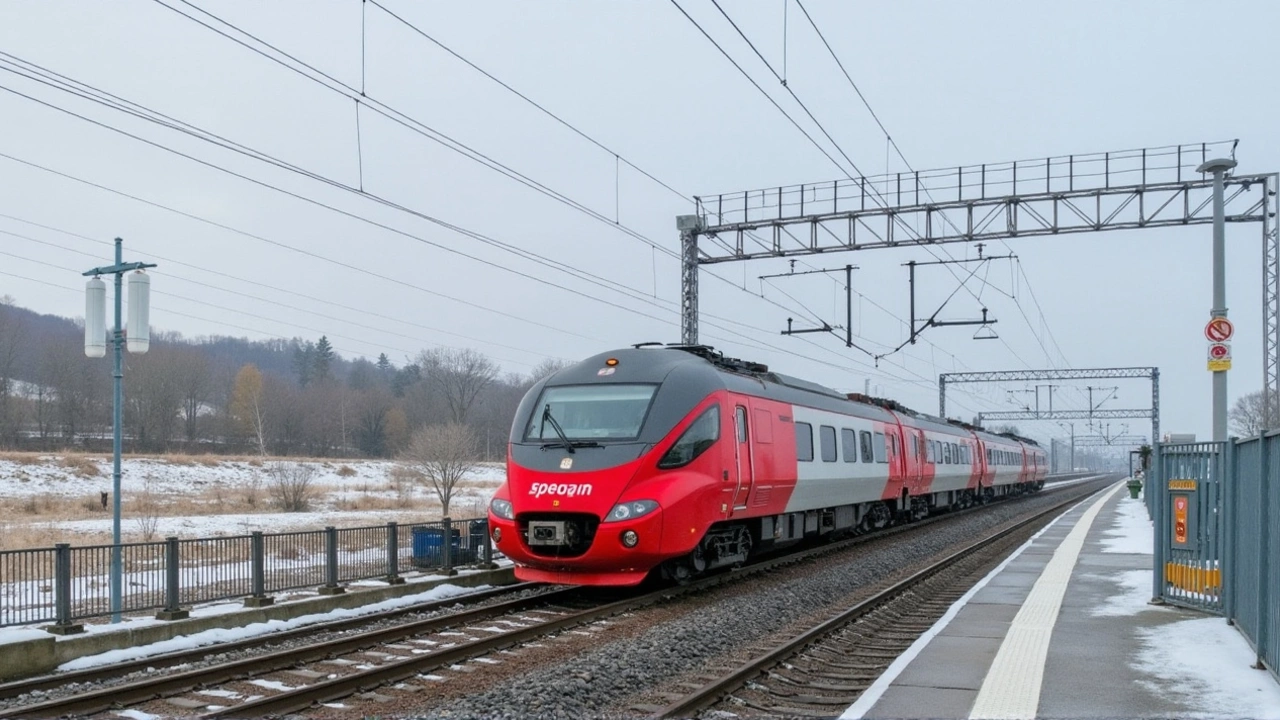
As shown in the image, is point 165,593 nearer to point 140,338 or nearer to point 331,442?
point 140,338

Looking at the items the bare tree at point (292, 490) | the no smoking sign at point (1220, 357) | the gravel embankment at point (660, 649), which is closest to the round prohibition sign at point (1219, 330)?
the no smoking sign at point (1220, 357)

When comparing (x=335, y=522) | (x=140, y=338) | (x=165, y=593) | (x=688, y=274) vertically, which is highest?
(x=688, y=274)

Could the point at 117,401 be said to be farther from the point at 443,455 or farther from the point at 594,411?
the point at 443,455

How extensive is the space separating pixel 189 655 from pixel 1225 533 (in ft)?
33.7

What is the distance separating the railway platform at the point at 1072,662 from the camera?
7340 mm

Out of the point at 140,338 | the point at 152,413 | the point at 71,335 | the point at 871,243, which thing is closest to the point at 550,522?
the point at 140,338

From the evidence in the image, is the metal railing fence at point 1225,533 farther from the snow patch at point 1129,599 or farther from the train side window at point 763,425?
the train side window at point 763,425

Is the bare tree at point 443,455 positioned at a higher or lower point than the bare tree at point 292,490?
higher

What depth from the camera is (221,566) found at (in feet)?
43.1

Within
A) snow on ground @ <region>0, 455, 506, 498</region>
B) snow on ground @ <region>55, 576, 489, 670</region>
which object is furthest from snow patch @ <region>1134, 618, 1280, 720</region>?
snow on ground @ <region>0, 455, 506, 498</region>

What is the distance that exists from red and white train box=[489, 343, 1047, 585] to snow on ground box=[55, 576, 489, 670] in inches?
57.4

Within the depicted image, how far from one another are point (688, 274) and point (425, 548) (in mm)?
11104

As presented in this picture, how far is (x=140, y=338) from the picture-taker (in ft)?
42.4

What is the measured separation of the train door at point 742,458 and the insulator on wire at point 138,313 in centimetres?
787
